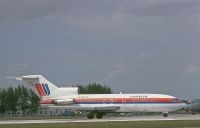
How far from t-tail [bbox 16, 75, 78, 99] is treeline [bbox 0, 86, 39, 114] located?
241ft

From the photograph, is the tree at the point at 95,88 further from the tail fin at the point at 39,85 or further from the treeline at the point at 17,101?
the tail fin at the point at 39,85

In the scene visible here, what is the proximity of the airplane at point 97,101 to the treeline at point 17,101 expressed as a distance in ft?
242

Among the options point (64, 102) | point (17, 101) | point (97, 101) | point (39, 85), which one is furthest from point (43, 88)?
point (17, 101)

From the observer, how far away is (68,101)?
87.4m

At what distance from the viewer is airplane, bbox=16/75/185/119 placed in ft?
288

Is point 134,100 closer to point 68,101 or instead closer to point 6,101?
point 68,101

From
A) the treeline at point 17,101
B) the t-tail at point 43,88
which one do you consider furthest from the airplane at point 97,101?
the treeline at point 17,101

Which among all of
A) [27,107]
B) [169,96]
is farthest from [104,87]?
[169,96]

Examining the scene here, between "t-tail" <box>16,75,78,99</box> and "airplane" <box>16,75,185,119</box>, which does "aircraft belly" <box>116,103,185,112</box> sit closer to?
"airplane" <box>16,75,185,119</box>

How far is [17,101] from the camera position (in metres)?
171

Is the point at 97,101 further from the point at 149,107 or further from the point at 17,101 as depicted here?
the point at 17,101

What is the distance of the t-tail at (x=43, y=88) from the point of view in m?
90.8

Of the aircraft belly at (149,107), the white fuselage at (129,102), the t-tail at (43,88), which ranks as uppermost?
the t-tail at (43,88)

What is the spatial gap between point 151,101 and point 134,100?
2.99m
